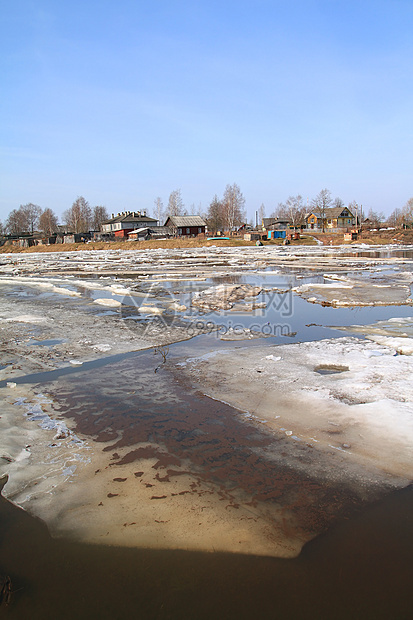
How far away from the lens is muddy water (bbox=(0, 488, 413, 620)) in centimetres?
260

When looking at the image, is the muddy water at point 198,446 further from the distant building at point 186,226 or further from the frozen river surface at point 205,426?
the distant building at point 186,226

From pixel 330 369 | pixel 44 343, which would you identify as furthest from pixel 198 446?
pixel 44 343

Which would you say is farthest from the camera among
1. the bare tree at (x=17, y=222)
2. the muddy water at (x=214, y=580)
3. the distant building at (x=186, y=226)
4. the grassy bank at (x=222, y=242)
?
the bare tree at (x=17, y=222)

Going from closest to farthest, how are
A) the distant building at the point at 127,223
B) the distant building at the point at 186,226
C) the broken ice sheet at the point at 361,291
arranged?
the broken ice sheet at the point at 361,291 → the distant building at the point at 186,226 → the distant building at the point at 127,223

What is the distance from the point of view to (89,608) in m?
2.64

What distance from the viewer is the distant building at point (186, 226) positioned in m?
80.8

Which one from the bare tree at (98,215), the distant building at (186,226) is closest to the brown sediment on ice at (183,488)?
the distant building at (186,226)

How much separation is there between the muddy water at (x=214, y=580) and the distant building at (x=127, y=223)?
87101mm

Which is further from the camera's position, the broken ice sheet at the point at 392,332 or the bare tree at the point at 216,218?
the bare tree at the point at 216,218

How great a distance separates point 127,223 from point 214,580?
9103cm

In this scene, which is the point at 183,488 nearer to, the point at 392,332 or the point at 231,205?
the point at 392,332

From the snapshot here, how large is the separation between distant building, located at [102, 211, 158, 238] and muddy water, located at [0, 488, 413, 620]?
87101 millimetres

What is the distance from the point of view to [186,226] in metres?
81.4

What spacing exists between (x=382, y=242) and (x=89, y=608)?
65343 mm
